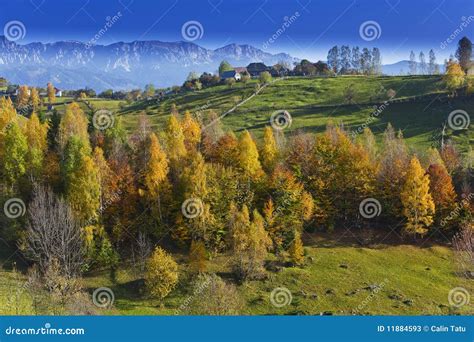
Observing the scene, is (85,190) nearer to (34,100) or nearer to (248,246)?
(248,246)

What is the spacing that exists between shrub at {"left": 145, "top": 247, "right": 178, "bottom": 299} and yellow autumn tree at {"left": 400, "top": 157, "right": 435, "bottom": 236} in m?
26.6

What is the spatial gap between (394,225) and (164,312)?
28686 mm

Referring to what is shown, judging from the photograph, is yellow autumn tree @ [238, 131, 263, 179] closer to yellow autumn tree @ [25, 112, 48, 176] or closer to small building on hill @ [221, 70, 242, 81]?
yellow autumn tree @ [25, 112, 48, 176]

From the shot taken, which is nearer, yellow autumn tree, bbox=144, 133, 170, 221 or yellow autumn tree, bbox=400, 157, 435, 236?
yellow autumn tree, bbox=144, 133, 170, 221

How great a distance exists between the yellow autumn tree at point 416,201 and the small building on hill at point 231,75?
328 feet

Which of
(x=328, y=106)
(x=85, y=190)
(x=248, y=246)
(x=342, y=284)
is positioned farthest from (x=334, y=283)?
(x=328, y=106)

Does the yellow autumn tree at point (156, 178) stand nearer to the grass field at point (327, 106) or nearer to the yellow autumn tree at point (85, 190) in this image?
the yellow autumn tree at point (85, 190)

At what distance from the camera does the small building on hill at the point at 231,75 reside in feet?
464

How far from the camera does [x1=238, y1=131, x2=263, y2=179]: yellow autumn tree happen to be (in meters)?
46.7

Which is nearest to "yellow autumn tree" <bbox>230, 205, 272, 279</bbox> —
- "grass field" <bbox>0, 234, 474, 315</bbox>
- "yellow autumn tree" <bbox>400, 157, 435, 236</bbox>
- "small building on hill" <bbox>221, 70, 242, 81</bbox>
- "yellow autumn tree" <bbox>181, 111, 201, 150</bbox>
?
"grass field" <bbox>0, 234, 474, 315</bbox>

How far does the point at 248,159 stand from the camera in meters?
47.2

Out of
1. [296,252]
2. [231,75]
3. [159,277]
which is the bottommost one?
[159,277]

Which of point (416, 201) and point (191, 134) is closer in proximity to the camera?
point (416, 201)

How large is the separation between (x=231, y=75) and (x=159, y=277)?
4478 inches
